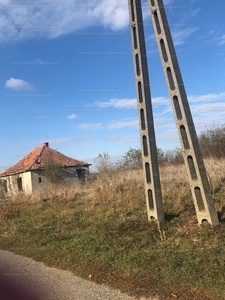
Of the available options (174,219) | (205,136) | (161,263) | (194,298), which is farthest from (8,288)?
(205,136)

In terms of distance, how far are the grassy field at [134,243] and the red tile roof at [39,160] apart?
2360 centimetres

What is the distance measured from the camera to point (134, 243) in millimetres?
6082

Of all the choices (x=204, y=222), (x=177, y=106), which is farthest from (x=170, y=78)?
(x=204, y=222)

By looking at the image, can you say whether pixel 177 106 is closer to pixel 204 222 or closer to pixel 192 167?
pixel 192 167

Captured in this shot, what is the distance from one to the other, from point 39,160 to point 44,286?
31.8 meters

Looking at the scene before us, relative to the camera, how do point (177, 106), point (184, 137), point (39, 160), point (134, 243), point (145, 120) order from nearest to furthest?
point (134, 243), point (184, 137), point (177, 106), point (145, 120), point (39, 160)

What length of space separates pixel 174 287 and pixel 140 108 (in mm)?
4699

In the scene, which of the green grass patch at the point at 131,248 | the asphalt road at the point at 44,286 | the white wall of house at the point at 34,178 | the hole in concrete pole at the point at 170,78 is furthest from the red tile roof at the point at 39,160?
the asphalt road at the point at 44,286

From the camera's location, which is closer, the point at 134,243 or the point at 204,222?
the point at 134,243

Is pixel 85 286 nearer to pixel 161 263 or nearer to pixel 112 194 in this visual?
pixel 161 263

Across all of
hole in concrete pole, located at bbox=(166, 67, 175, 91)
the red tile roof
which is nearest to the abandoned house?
the red tile roof

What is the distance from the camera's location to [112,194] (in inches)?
473

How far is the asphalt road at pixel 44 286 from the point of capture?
424 centimetres

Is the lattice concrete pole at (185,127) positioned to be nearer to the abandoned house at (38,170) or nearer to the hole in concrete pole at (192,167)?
the hole in concrete pole at (192,167)
